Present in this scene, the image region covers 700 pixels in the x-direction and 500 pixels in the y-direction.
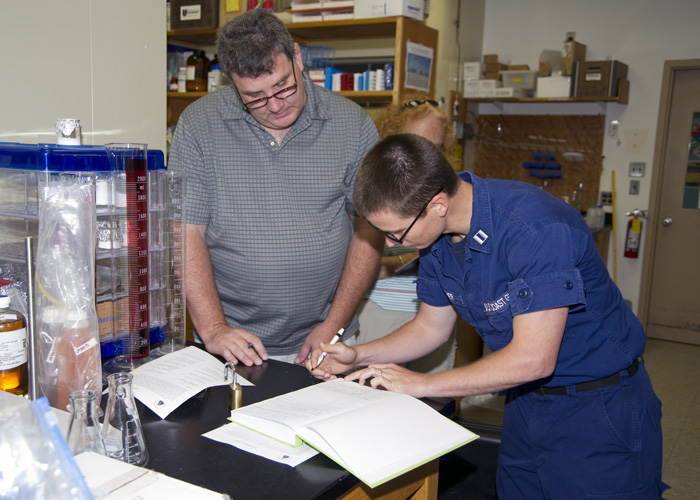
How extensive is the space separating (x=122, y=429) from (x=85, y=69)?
1.24 meters

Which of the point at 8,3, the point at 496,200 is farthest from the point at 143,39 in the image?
the point at 496,200

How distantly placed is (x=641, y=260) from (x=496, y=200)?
4411mm

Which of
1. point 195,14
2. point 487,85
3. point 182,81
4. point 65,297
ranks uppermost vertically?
point 195,14

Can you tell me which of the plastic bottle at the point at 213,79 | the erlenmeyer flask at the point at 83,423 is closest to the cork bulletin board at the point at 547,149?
the plastic bottle at the point at 213,79

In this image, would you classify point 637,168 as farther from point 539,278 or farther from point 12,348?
point 12,348

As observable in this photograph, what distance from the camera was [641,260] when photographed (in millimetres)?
5219

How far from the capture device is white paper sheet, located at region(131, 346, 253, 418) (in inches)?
47.6

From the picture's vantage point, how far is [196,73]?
4711 millimetres

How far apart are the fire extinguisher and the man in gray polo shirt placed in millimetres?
3933

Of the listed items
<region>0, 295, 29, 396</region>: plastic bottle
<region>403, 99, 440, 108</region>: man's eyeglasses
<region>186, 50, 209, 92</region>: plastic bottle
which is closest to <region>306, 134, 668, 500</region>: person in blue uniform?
<region>0, 295, 29, 396</region>: plastic bottle

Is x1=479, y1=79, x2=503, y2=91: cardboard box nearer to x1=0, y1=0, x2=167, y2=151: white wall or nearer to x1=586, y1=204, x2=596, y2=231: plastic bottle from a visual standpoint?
x1=586, y1=204, x2=596, y2=231: plastic bottle

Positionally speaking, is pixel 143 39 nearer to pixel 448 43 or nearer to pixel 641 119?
pixel 448 43

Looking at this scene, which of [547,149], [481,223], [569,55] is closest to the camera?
[481,223]

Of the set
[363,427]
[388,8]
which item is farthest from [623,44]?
[363,427]
